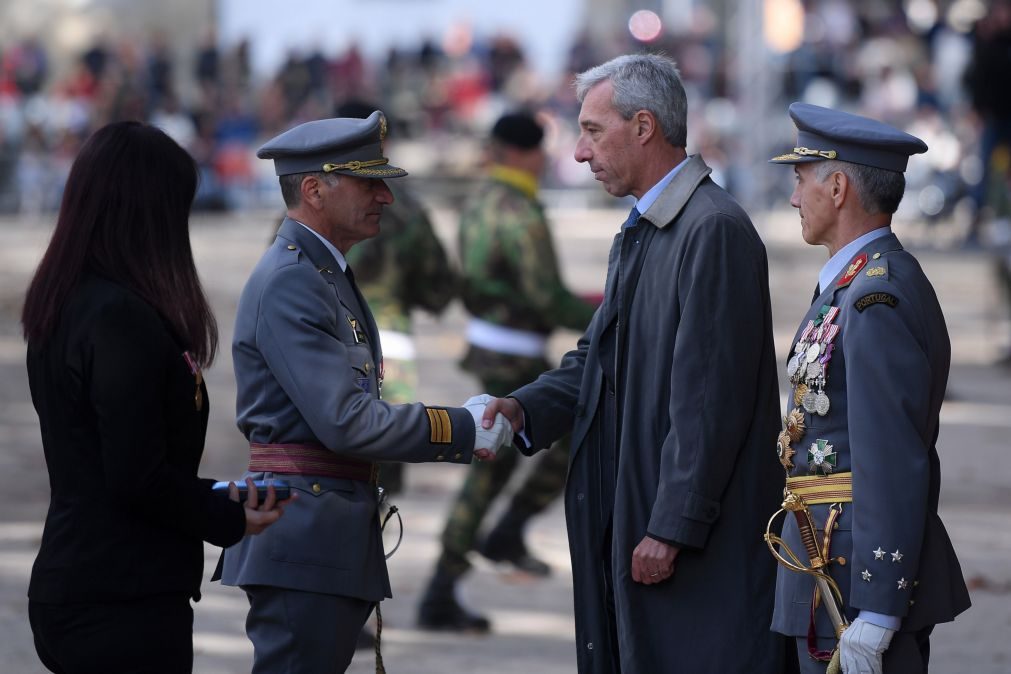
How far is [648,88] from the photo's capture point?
4223mm

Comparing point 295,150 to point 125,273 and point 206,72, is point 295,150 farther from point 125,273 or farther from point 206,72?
point 206,72

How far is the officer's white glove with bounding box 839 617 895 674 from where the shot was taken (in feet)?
11.4

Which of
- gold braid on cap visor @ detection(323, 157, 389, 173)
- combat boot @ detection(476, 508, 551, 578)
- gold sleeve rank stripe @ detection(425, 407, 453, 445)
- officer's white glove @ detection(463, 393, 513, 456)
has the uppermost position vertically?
gold braid on cap visor @ detection(323, 157, 389, 173)

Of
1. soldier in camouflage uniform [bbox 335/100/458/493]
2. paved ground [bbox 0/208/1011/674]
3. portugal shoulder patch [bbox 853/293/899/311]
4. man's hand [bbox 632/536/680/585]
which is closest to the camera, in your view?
portugal shoulder patch [bbox 853/293/899/311]

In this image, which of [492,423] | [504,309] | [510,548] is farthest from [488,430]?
[510,548]

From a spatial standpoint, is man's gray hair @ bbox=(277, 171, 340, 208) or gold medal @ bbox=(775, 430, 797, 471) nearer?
gold medal @ bbox=(775, 430, 797, 471)

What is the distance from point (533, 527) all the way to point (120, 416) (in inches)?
211

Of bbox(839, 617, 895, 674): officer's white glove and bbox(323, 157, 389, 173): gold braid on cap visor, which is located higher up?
bbox(323, 157, 389, 173): gold braid on cap visor

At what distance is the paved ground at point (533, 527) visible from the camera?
21.0ft

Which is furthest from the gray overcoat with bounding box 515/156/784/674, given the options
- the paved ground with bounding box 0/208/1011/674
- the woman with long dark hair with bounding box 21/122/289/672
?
the paved ground with bounding box 0/208/1011/674

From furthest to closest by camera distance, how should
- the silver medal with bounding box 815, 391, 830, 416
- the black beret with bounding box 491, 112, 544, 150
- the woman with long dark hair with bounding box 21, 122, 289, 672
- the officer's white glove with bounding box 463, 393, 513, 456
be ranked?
the black beret with bounding box 491, 112, 544, 150
the officer's white glove with bounding box 463, 393, 513, 456
the silver medal with bounding box 815, 391, 830, 416
the woman with long dark hair with bounding box 21, 122, 289, 672

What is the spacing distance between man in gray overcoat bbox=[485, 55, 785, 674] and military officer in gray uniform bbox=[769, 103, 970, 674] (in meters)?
0.24

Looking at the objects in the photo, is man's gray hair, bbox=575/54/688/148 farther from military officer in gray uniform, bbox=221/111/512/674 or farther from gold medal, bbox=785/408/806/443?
gold medal, bbox=785/408/806/443

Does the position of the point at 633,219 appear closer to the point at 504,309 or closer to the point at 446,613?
the point at 504,309
